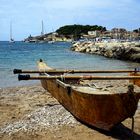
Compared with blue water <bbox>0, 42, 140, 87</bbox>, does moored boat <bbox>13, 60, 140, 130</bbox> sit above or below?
above

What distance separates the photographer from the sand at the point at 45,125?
10109 millimetres

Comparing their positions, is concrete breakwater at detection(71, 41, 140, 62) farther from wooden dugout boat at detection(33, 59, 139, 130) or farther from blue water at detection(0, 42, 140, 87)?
wooden dugout boat at detection(33, 59, 139, 130)

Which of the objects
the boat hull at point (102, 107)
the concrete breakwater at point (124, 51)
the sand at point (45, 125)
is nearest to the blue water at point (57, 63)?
the concrete breakwater at point (124, 51)

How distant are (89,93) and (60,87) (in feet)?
9.50

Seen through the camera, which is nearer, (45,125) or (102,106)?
(102,106)

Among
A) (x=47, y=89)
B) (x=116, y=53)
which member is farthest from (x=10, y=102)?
(x=116, y=53)

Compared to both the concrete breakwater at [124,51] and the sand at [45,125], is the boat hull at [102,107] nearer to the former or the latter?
the sand at [45,125]

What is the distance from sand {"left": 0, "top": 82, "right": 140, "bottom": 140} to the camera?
1011cm

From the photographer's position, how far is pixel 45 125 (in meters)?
11.0

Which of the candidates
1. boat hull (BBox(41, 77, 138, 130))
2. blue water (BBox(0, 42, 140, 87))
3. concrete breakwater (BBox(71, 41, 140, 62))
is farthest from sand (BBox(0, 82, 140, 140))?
concrete breakwater (BBox(71, 41, 140, 62))

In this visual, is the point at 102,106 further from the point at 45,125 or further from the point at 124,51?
the point at 124,51

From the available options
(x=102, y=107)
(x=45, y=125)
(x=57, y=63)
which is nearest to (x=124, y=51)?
(x=57, y=63)

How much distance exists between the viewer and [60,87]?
42.8 feet

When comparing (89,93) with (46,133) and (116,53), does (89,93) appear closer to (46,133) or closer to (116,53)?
(46,133)
